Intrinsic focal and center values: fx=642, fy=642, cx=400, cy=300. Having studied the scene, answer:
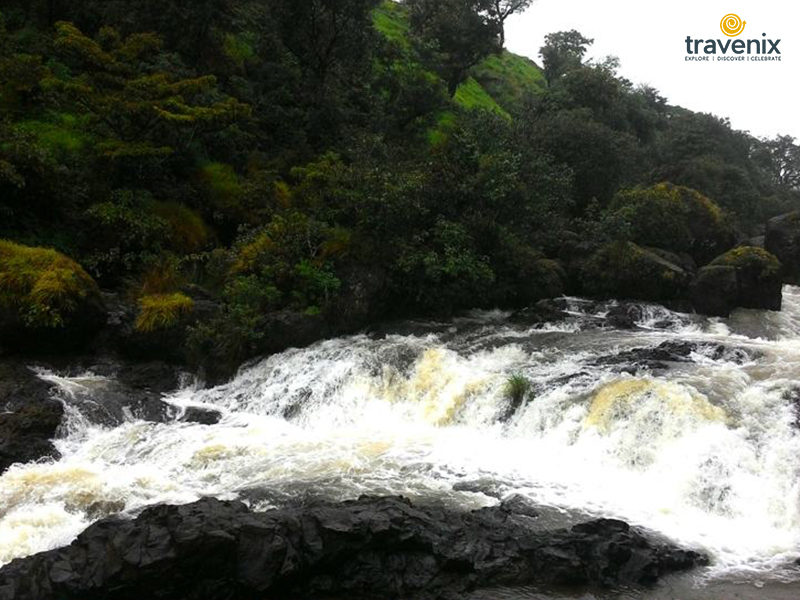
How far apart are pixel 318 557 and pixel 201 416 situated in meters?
7.33

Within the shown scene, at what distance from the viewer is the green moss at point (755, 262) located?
2158 cm

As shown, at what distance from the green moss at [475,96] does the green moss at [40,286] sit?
28.8 m

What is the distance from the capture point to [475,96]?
44.8m

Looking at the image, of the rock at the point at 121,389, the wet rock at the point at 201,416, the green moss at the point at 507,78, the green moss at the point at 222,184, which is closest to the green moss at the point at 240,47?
the green moss at the point at 222,184

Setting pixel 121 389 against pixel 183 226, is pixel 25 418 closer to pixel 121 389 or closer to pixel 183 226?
pixel 121 389

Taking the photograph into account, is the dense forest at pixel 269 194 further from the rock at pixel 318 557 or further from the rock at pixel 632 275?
the rock at pixel 318 557

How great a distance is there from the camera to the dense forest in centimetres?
1822

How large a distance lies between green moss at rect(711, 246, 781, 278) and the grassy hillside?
22533 mm

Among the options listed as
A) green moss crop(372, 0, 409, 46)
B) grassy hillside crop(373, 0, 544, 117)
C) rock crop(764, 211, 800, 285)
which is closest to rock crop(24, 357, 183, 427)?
rock crop(764, 211, 800, 285)

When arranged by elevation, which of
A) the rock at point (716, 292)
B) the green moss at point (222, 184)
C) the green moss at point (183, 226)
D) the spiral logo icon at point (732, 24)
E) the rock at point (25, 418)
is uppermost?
the spiral logo icon at point (732, 24)

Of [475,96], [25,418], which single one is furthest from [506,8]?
[25,418]

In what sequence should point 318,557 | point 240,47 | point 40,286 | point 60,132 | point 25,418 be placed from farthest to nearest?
point 240,47 < point 60,132 < point 40,286 < point 25,418 < point 318,557

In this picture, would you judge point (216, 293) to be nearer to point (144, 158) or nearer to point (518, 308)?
point (144, 158)

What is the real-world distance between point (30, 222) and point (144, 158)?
396cm
